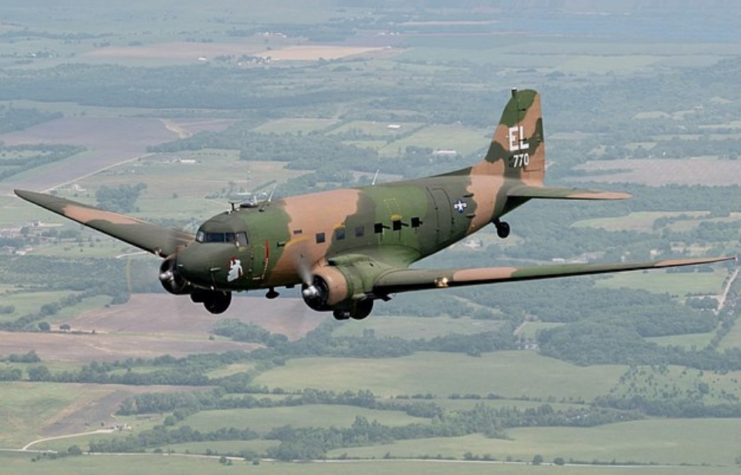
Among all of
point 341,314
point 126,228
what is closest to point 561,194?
point 341,314

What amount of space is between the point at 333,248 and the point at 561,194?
42.3ft

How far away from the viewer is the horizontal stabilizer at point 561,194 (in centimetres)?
8344

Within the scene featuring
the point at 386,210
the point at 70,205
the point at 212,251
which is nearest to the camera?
the point at 212,251

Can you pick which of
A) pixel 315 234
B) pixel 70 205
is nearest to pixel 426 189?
pixel 315 234

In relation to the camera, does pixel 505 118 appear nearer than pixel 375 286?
No

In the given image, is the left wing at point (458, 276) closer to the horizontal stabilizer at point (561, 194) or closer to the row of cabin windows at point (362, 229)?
the row of cabin windows at point (362, 229)

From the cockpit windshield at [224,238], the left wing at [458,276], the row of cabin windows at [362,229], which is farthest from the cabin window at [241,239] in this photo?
the left wing at [458,276]

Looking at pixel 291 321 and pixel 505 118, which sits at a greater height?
pixel 505 118

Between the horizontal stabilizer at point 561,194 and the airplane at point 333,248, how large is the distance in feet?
0.47

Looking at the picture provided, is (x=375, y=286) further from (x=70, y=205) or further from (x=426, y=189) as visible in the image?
(x=70, y=205)

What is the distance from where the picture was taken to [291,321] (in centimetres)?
7638

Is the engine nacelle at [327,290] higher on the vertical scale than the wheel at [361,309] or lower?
higher

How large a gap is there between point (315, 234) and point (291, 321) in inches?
150

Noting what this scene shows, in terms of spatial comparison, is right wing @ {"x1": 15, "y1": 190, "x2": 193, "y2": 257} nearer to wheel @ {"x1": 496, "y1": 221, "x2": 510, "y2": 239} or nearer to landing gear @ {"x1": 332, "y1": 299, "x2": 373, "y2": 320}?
landing gear @ {"x1": 332, "y1": 299, "x2": 373, "y2": 320}
